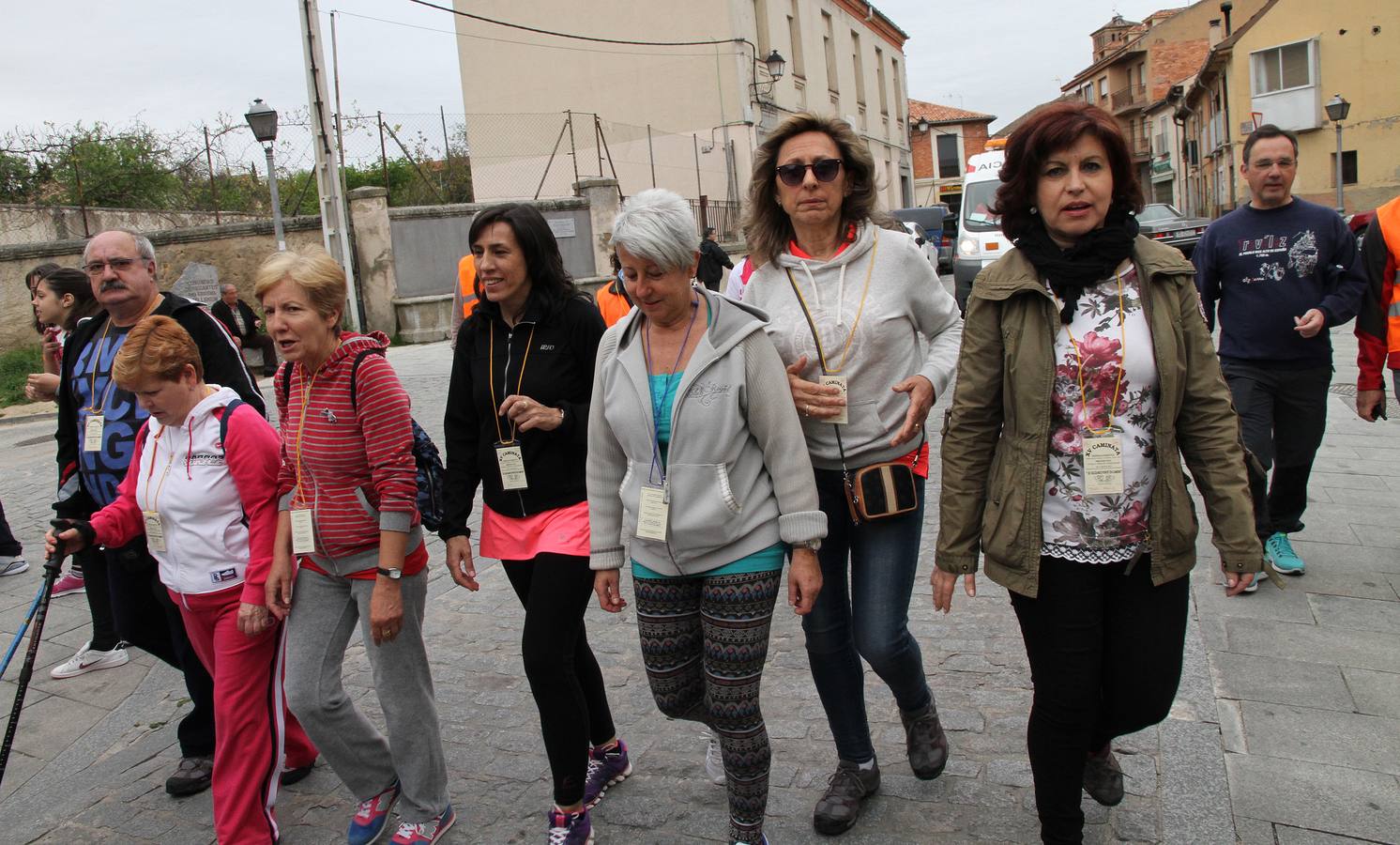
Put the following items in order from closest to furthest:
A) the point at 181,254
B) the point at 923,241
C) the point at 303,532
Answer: the point at 303,532, the point at 923,241, the point at 181,254

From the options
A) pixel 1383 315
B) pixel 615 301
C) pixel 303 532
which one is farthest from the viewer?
pixel 615 301

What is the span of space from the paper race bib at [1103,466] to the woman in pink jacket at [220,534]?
235 centimetres

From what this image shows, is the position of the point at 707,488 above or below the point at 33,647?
above

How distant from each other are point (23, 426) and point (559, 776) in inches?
563

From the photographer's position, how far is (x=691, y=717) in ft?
9.81

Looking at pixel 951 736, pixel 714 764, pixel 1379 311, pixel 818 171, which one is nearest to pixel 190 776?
pixel 714 764

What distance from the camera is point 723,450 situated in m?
2.75

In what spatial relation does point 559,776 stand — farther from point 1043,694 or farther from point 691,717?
point 1043,694

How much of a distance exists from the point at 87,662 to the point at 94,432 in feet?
6.60

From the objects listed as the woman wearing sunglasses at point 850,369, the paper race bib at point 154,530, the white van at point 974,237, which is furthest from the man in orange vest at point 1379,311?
the white van at point 974,237

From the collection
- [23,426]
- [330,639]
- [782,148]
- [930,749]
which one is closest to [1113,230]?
[782,148]

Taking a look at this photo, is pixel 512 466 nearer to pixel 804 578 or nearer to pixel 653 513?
pixel 653 513

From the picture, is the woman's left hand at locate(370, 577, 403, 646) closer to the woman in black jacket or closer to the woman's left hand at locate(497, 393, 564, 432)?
the woman in black jacket

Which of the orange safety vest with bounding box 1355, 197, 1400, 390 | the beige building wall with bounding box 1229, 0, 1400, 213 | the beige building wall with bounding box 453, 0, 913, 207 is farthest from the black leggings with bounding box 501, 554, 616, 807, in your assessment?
the beige building wall with bounding box 1229, 0, 1400, 213
